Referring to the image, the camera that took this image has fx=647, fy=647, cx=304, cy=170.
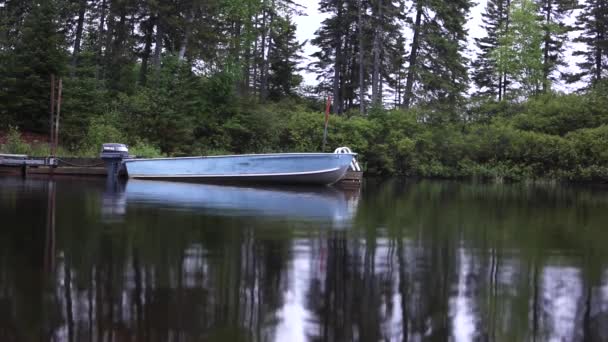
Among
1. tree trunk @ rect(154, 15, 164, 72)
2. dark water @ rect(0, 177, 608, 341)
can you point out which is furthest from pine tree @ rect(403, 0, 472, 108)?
dark water @ rect(0, 177, 608, 341)

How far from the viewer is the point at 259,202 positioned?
15781 millimetres

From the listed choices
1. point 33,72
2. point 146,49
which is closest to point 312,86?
point 146,49

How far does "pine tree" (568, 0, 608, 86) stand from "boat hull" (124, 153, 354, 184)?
3574cm

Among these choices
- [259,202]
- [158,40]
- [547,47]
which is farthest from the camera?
[547,47]

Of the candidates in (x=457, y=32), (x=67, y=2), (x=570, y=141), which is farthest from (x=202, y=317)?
(x=457, y=32)

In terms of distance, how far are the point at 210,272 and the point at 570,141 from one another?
33446 millimetres

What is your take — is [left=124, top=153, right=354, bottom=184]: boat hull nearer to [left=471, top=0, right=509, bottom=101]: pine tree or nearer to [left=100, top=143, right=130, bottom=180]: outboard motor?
[left=100, top=143, right=130, bottom=180]: outboard motor

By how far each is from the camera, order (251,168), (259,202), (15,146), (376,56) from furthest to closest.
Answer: (376,56) < (15,146) < (251,168) < (259,202)

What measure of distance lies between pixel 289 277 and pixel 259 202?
9.12 metres

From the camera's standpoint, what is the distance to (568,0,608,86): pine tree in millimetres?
50844

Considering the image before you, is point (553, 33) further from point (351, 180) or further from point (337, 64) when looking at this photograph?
point (351, 180)

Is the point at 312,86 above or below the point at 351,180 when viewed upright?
above

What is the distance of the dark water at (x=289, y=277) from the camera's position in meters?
4.94

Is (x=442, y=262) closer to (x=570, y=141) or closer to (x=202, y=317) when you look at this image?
(x=202, y=317)
